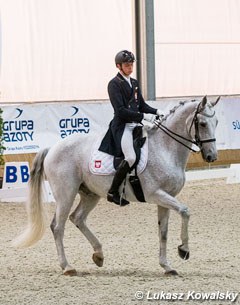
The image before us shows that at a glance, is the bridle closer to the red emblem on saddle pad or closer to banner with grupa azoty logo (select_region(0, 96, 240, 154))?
the red emblem on saddle pad

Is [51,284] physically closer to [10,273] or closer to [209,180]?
[10,273]

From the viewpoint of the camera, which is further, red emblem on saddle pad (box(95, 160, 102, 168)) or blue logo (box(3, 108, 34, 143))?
blue logo (box(3, 108, 34, 143))

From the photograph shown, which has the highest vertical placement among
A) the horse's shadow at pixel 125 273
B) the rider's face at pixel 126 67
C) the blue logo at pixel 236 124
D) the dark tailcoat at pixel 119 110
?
the rider's face at pixel 126 67

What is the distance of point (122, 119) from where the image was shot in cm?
693

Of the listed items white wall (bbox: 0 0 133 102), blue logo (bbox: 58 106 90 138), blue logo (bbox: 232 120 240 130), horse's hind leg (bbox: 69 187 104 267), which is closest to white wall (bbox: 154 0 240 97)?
white wall (bbox: 0 0 133 102)

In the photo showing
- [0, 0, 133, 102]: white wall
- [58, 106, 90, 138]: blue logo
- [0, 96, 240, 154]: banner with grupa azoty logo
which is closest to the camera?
[0, 96, 240, 154]: banner with grupa azoty logo

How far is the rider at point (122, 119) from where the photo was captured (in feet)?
22.5

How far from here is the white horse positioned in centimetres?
673

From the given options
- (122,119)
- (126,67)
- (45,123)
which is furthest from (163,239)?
(45,123)

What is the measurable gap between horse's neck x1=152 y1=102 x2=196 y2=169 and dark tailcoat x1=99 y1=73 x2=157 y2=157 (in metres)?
0.24

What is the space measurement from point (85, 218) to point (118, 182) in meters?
0.61

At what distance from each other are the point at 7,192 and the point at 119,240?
381 cm

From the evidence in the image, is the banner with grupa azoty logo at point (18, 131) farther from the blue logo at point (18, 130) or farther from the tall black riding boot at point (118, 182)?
the tall black riding boot at point (118, 182)

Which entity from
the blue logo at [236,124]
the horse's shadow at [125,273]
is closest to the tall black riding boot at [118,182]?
the horse's shadow at [125,273]
